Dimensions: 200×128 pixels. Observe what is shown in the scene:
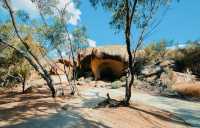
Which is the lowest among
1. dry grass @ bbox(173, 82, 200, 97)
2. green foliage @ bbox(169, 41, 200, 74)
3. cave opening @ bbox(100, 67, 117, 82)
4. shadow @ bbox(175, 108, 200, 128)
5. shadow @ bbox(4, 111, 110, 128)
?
shadow @ bbox(175, 108, 200, 128)

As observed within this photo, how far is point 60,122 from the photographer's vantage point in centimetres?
1598

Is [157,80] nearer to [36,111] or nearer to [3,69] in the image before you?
[3,69]

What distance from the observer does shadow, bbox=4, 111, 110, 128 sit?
50.5 ft

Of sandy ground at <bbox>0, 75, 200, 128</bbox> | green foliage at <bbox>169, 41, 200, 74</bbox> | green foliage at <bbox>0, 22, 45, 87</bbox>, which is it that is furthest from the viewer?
green foliage at <bbox>169, 41, 200, 74</bbox>

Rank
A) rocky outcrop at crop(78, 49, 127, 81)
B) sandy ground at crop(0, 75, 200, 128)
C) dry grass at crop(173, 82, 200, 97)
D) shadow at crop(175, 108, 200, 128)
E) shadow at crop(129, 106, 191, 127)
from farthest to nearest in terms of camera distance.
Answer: rocky outcrop at crop(78, 49, 127, 81) → dry grass at crop(173, 82, 200, 97) → shadow at crop(129, 106, 191, 127) → shadow at crop(175, 108, 200, 128) → sandy ground at crop(0, 75, 200, 128)

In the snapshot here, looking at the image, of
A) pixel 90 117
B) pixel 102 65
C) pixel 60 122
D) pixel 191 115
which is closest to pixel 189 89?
pixel 191 115

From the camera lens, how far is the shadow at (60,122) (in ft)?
50.5

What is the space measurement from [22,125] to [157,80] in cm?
3000

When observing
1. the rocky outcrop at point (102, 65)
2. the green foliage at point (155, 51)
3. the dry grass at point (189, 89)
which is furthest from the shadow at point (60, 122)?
the green foliage at point (155, 51)

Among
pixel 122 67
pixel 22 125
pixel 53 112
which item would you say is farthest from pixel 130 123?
pixel 122 67

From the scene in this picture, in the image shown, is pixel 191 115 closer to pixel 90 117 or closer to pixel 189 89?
pixel 90 117

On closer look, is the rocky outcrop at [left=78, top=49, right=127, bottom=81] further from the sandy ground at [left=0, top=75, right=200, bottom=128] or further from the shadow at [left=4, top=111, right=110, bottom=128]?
the shadow at [left=4, top=111, right=110, bottom=128]

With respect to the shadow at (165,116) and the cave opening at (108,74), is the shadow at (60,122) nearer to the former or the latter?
the shadow at (165,116)

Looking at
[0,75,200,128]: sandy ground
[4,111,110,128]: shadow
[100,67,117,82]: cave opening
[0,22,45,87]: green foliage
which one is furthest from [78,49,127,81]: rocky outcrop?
[4,111,110,128]: shadow
